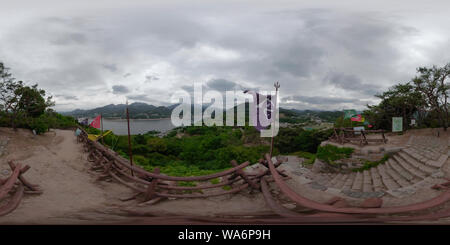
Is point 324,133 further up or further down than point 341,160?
further up

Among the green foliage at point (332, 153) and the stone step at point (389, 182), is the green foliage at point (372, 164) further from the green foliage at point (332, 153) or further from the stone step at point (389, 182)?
the stone step at point (389, 182)

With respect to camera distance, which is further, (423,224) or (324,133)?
(324,133)

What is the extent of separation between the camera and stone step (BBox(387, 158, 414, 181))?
228 cm

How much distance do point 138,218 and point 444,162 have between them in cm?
370

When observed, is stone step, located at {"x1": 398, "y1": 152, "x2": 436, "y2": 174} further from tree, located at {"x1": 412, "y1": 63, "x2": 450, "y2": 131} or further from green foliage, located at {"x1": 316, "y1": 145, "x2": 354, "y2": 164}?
tree, located at {"x1": 412, "y1": 63, "x2": 450, "y2": 131}

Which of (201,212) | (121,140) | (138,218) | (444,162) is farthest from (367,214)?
(121,140)

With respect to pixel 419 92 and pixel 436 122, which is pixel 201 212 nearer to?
pixel 419 92

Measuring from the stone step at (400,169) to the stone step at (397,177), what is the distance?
4 cm

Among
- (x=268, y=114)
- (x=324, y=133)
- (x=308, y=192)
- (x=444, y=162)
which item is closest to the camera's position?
(x=308, y=192)

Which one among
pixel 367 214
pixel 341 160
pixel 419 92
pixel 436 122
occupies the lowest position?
pixel 341 160

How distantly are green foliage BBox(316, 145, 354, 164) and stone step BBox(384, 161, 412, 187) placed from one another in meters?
0.97

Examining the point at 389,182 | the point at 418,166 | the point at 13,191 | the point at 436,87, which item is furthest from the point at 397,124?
the point at 13,191

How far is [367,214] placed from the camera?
34.8 inches

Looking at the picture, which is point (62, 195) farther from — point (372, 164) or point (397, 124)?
point (397, 124)
